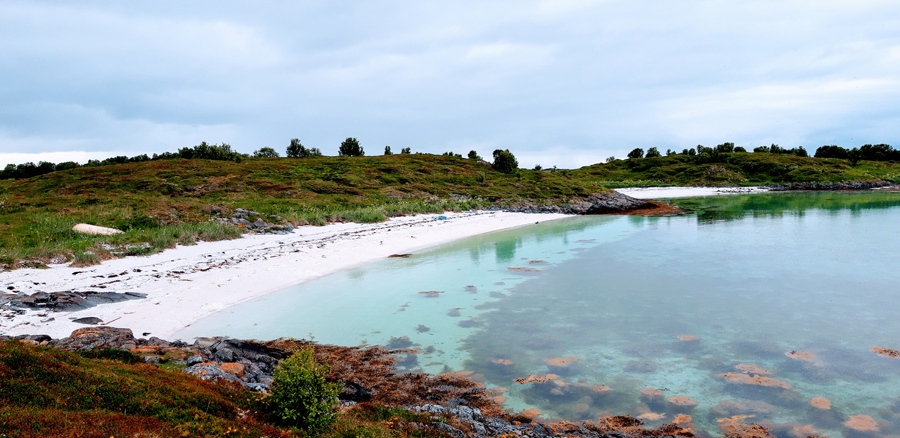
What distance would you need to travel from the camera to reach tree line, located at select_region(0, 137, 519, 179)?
7894 centimetres

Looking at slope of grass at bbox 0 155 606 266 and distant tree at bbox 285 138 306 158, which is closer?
slope of grass at bbox 0 155 606 266

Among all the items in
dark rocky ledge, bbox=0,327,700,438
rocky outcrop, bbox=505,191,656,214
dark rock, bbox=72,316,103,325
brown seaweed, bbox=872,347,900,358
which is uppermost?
rocky outcrop, bbox=505,191,656,214

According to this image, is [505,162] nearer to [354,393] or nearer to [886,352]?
[886,352]

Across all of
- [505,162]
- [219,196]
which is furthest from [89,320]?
[505,162]

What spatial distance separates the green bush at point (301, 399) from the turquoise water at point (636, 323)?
15.3ft

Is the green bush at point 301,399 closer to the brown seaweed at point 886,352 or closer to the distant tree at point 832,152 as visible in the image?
the brown seaweed at point 886,352

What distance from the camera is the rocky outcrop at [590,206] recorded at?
63.4m

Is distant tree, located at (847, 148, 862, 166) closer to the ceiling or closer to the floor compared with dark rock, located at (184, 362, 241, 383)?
closer to the ceiling

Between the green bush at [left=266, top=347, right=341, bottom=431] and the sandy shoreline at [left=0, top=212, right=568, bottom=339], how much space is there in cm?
810

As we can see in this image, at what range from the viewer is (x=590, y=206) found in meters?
67.4

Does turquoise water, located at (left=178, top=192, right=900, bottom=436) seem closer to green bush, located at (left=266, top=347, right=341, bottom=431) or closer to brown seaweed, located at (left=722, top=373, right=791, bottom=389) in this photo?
brown seaweed, located at (left=722, top=373, right=791, bottom=389)

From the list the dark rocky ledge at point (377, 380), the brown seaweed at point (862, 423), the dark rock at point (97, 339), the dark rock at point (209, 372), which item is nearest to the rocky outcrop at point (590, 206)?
the dark rocky ledge at point (377, 380)

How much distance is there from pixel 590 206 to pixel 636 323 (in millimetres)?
54263

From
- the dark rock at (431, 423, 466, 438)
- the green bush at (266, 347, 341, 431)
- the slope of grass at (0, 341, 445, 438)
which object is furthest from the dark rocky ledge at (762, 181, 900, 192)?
the slope of grass at (0, 341, 445, 438)
